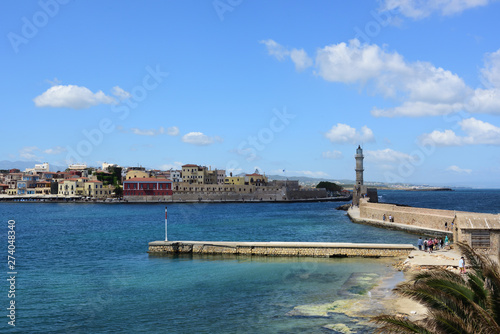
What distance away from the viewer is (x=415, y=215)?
39188mm

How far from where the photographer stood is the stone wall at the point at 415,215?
34844mm

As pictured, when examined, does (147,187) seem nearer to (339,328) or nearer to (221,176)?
(221,176)

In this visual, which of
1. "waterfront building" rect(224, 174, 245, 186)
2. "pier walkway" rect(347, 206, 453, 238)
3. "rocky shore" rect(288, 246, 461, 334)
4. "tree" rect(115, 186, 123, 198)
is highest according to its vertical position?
"waterfront building" rect(224, 174, 245, 186)

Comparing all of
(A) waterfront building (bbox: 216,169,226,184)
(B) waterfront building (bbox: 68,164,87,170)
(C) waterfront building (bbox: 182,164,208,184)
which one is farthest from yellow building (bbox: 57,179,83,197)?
(A) waterfront building (bbox: 216,169,226,184)

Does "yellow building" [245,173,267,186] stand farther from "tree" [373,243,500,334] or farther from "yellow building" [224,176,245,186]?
"tree" [373,243,500,334]

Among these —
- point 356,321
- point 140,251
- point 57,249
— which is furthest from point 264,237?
point 356,321

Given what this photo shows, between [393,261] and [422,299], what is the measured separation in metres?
16.2

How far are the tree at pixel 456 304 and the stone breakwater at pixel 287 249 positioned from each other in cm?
1691

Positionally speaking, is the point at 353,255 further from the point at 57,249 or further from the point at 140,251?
the point at 57,249

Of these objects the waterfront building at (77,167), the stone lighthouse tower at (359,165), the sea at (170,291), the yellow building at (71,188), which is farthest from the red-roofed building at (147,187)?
→ the sea at (170,291)

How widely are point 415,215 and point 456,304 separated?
112 ft

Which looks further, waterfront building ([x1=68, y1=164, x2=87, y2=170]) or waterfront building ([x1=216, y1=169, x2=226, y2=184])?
waterfront building ([x1=68, y1=164, x2=87, y2=170])

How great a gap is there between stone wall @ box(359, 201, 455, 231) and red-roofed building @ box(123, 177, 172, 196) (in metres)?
78.1

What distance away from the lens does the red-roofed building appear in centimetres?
11938
